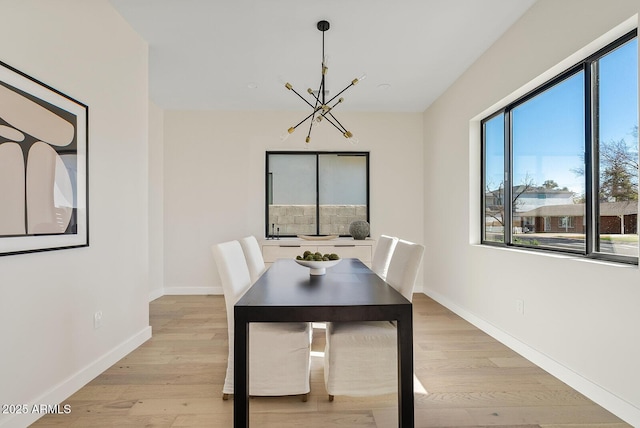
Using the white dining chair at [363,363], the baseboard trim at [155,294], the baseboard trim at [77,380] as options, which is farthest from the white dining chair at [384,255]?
the baseboard trim at [155,294]

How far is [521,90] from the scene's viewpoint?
2.79m

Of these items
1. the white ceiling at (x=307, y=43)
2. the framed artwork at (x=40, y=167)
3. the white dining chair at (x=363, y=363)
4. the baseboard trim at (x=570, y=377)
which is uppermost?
the white ceiling at (x=307, y=43)

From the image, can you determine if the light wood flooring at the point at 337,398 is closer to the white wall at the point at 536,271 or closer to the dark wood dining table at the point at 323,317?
the white wall at the point at 536,271

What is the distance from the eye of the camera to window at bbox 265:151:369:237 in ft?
16.4

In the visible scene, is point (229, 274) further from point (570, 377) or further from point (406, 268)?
point (570, 377)

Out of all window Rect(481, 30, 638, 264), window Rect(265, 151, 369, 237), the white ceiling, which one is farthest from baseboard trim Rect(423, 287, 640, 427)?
the white ceiling

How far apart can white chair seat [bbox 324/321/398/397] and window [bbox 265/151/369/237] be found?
3.24 meters

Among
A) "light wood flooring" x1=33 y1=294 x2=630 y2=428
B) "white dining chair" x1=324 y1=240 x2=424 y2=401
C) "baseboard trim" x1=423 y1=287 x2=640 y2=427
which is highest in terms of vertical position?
"white dining chair" x1=324 y1=240 x2=424 y2=401

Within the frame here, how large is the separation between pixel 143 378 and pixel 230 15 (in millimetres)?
2756

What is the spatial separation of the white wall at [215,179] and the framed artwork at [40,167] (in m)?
2.60

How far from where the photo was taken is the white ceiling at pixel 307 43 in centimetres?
257

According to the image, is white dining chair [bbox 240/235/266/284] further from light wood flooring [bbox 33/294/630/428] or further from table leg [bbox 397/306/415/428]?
table leg [bbox 397/306/415/428]

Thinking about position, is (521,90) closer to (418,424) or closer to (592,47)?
(592,47)

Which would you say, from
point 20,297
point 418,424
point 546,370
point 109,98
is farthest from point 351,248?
point 20,297
